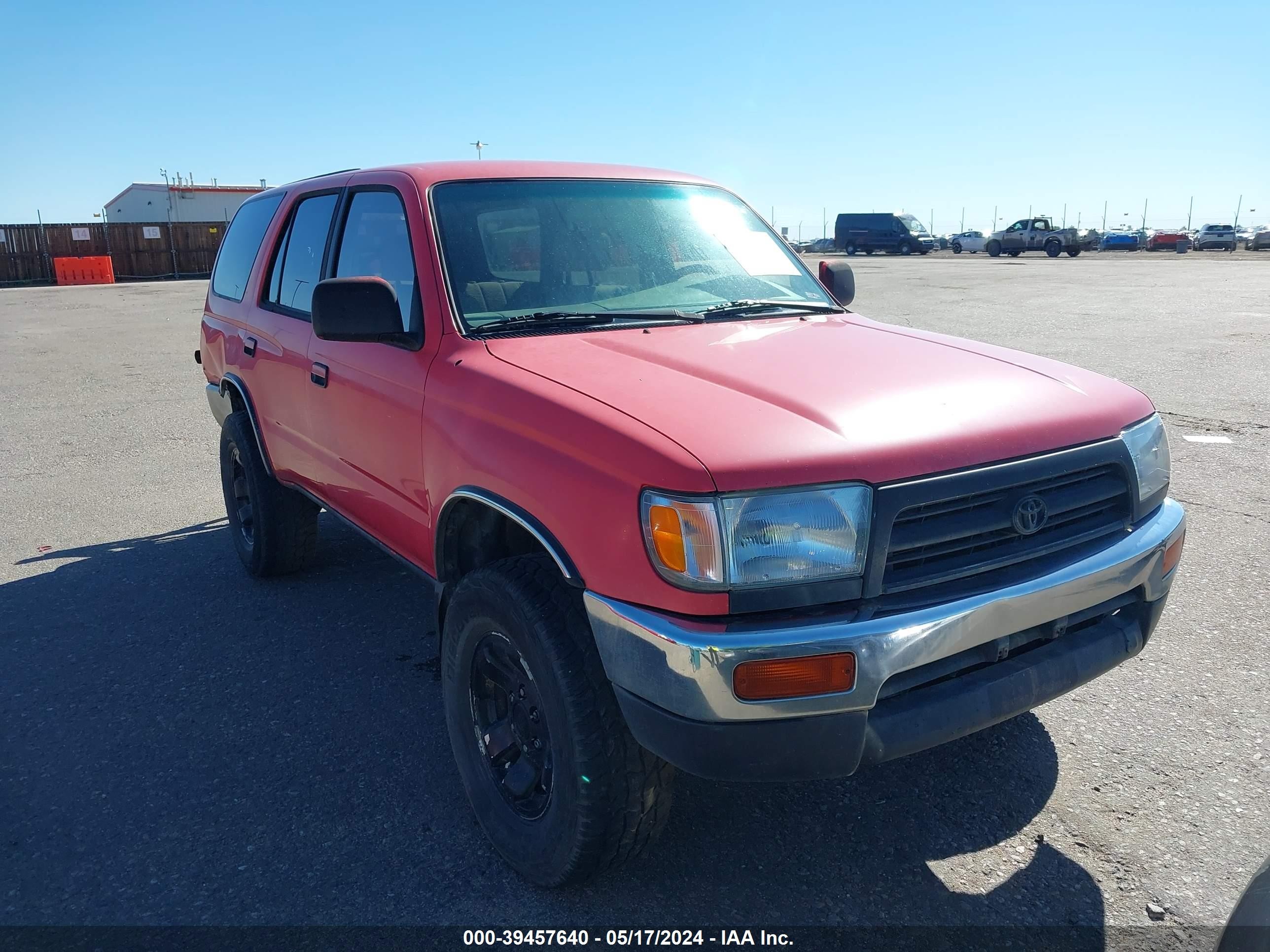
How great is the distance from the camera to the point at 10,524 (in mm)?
6059

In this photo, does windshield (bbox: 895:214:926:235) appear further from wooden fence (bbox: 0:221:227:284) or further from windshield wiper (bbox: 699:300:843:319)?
windshield wiper (bbox: 699:300:843:319)

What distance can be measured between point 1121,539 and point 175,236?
147 ft

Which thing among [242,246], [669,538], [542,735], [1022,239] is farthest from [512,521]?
[1022,239]

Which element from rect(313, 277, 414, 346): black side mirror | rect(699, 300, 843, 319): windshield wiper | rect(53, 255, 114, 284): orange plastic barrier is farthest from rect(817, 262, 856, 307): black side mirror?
rect(53, 255, 114, 284): orange plastic barrier

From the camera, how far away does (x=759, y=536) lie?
2.14m

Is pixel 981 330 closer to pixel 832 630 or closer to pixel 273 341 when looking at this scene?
pixel 273 341

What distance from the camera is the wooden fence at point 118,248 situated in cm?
3825

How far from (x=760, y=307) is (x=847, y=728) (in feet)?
5.91

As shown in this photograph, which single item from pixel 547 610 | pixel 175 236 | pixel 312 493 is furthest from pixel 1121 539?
pixel 175 236

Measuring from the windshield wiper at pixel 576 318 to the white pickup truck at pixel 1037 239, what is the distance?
44.5 m

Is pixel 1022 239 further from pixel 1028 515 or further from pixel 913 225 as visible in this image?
pixel 1028 515

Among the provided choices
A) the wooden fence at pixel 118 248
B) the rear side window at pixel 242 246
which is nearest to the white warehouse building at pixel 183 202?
the wooden fence at pixel 118 248

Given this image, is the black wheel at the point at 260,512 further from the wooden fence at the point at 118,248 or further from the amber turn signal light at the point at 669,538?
the wooden fence at the point at 118,248

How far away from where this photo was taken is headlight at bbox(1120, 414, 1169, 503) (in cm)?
268
